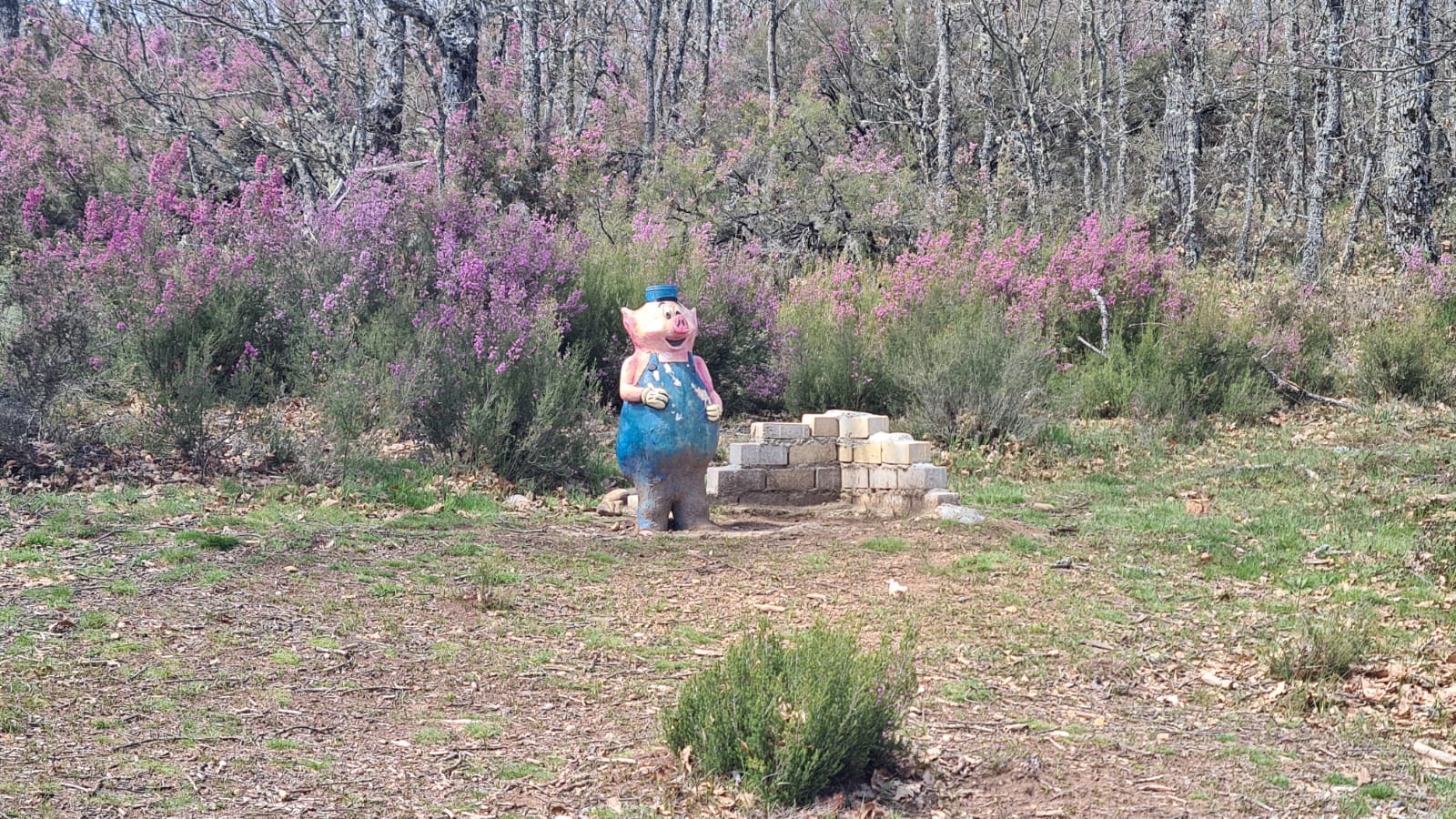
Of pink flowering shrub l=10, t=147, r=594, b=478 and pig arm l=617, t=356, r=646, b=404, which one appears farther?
pink flowering shrub l=10, t=147, r=594, b=478

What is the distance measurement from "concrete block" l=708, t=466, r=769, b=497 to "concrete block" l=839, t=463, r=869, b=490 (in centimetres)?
63

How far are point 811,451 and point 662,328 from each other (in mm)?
2076

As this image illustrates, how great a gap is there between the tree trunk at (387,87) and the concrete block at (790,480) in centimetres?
622

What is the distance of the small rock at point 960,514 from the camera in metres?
8.66

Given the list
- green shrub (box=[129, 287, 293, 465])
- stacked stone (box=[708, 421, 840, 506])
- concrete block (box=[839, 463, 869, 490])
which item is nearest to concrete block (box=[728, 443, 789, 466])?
stacked stone (box=[708, 421, 840, 506])

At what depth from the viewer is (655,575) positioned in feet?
23.4

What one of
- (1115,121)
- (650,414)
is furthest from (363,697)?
(1115,121)

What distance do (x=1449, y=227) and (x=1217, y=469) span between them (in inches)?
494

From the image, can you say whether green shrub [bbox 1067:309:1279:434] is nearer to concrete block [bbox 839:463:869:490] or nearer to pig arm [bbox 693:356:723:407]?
concrete block [bbox 839:463:869:490]

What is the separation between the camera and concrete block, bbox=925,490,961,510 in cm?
897

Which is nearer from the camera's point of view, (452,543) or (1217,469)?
(452,543)

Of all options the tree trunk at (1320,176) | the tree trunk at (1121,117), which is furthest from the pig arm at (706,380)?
the tree trunk at (1121,117)

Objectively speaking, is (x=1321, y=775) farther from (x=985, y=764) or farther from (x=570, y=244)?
(x=570, y=244)

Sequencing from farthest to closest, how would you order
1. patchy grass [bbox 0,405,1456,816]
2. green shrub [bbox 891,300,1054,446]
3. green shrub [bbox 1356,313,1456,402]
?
green shrub [bbox 1356,313,1456,402] → green shrub [bbox 891,300,1054,446] → patchy grass [bbox 0,405,1456,816]
